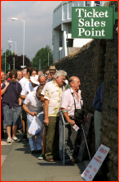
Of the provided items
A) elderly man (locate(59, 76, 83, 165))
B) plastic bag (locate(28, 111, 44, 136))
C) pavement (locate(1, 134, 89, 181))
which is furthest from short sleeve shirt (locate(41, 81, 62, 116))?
pavement (locate(1, 134, 89, 181))

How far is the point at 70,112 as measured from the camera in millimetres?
7023

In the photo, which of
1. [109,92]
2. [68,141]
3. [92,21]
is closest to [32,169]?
[68,141]

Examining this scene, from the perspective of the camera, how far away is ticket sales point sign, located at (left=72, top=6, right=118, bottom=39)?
539cm

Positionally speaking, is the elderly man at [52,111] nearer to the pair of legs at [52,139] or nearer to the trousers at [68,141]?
the pair of legs at [52,139]

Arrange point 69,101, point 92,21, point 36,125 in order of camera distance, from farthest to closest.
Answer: point 36,125
point 69,101
point 92,21

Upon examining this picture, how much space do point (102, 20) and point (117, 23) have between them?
0.25 meters

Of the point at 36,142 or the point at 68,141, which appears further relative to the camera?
the point at 36,142

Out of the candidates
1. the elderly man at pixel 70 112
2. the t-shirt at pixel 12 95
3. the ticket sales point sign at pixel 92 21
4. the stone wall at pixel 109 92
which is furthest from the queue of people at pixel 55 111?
the ticket sales point sign at pixel 92 21

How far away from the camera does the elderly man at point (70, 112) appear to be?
6.87 meters

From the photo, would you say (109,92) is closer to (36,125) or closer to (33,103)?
(36,125)

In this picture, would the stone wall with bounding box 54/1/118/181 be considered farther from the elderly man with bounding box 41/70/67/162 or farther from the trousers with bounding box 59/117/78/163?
the elderly man with bounding box 41/70/67/162

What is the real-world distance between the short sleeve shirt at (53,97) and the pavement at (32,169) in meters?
1.13

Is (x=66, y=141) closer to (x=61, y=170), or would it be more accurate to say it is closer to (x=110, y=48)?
(x=61, y=170)

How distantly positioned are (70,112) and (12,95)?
3697mm
